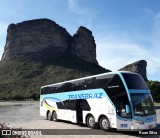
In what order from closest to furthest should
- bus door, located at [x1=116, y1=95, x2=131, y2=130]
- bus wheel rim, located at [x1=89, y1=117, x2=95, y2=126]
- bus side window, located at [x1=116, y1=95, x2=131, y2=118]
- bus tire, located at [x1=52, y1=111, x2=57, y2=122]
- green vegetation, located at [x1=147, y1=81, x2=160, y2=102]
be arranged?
1. bus door, located at [x1=116, y1=95, x2=131, y2=130]
2. bus side window, located at [x1=116, y1=95, x2=131, y2=118]
3. bus wheel rim, located at [x1=89, y1=117, x2=95, y2=126]
4. bus tire, located at [x1=52, y1=111, x2=57, y2=122]
5. green vegetation, located at [x1=147, y1=81, x2=160, y2=102]

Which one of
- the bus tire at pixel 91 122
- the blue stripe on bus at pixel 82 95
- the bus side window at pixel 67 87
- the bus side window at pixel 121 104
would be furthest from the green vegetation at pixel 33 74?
the bus side window at pixel 121 104

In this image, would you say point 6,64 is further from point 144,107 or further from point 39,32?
point 144,107

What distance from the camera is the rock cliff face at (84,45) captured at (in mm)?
134875

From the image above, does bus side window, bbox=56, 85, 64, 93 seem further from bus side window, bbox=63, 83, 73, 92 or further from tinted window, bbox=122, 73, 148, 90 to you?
tinted window, bbox=122, 73, 148, 90

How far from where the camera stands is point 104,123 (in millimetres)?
17609

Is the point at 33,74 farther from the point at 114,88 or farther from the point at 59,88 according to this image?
the point at 114,88

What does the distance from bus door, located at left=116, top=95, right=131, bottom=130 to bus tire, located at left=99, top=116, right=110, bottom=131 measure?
1.25m

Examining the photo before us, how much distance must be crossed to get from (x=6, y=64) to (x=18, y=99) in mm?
36915

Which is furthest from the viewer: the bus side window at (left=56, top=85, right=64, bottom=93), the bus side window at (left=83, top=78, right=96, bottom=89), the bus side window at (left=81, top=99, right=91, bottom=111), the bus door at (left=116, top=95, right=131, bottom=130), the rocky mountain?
the rocky mountain

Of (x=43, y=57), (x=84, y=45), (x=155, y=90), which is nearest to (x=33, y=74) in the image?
(x=43, y=57)

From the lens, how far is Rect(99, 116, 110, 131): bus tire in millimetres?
17237

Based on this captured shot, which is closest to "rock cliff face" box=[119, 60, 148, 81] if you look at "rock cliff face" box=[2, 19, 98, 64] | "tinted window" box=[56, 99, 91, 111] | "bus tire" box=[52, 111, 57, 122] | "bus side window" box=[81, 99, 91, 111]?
"rock cliff face" box=[2, 19, 98, 64]

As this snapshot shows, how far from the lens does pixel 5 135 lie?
33.6 feet

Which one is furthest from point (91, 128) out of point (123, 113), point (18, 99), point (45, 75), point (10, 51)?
point (10, 51)
